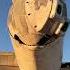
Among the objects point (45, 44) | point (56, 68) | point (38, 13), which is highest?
point (38, 13)

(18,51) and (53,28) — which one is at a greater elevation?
(53,28)

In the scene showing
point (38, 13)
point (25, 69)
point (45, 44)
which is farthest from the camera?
point (25, 69)

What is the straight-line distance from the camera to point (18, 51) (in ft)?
17.6

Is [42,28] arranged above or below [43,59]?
above

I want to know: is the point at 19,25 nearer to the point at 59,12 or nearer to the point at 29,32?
the point at 29,32

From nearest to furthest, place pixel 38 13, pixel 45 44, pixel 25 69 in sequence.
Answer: pixel 38 13, pixel 45 44, pixel 25 69

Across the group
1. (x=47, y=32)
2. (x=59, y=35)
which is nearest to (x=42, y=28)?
(x=47, y=32)

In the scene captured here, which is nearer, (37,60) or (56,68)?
(37,60)

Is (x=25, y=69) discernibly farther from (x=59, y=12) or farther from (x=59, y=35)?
(x=59, y=12)

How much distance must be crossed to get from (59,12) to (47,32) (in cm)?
30

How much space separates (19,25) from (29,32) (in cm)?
27

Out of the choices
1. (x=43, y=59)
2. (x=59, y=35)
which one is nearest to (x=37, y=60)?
(x=43, y=59)

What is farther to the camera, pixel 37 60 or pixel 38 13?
pixel 37 60

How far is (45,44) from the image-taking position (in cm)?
514
